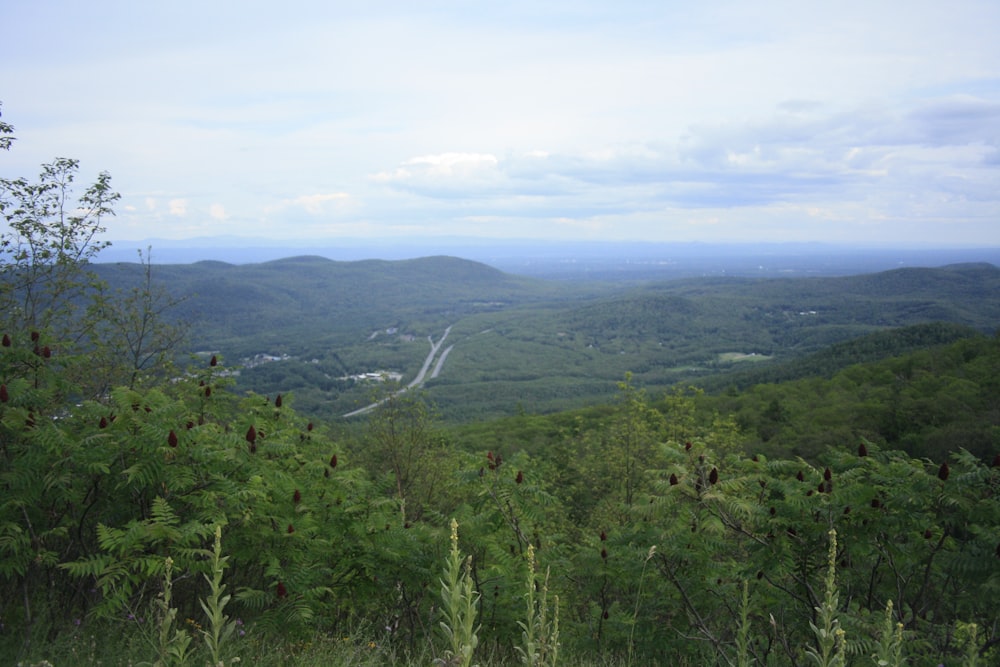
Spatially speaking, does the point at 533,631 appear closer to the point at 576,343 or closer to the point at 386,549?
the point at 386,549

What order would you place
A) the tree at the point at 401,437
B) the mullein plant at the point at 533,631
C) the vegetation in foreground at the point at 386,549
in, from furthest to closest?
the tree at the point at 401,437
the vegetation in foreground at the point at 386,549
the mullein plant at the point at 533,631

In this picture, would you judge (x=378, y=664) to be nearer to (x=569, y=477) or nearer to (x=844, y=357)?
(x=569, y=477)

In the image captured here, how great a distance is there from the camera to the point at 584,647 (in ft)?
22.5

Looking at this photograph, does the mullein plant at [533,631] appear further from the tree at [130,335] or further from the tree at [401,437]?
the tree at [401,437]

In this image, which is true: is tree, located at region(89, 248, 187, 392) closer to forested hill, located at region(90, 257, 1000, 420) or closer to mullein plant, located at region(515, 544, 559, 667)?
mullein plant, located at region(515, 544, 559, 667)

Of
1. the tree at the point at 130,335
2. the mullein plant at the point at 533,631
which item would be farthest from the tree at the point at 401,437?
the mullein plant at the point at 533,631

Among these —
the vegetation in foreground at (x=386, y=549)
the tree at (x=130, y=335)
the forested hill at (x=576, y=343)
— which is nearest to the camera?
the vegetation in foreground at (x=386, y=549)

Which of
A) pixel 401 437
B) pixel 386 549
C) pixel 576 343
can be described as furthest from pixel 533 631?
pixel 576 343

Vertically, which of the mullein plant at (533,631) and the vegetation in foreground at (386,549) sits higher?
the mullein plant at (533,631)

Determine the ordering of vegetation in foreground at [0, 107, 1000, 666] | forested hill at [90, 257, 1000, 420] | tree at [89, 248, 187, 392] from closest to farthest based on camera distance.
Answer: vegetation in foreground at [0, 107, 1000, 666] < tree at [89, 248, 187, 392] < forested hill at [90, 257, 1000, 420]

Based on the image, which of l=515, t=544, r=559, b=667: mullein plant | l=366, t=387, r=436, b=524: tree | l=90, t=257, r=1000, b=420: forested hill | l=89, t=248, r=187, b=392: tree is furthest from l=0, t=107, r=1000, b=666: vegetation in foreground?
l=90, t=257, r=1000, b=420: forested hill

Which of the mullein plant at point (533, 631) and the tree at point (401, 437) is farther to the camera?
the tree at point (401, 437)

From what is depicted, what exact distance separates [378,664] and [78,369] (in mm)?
10391

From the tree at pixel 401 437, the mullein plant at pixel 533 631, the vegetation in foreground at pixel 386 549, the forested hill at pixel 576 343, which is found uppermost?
the mullein plant at pixel 533 631
